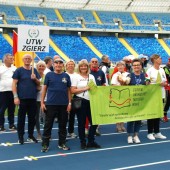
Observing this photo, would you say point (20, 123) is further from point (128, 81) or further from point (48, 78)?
point (128, 81)

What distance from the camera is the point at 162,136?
8.02 meters

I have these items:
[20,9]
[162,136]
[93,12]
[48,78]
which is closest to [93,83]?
[48,78]

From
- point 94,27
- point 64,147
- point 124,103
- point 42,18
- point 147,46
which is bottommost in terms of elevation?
point 64,147

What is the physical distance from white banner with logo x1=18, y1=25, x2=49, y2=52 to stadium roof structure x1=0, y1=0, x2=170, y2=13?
31651 mm

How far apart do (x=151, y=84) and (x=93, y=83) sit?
5.62ft

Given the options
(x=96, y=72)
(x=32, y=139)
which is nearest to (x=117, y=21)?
(x=96, y=72)

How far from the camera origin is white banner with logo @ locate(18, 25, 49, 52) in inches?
289

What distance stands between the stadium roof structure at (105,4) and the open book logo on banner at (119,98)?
Result: 32335 millimetres

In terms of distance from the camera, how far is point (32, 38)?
24.3 ft

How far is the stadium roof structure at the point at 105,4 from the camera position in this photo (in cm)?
3858

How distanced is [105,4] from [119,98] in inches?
1397

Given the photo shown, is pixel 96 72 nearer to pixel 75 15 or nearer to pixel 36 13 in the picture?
pixel 36 13

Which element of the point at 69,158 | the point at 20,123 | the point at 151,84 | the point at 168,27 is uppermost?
the point at 168,27

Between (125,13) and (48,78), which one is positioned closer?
(48,78)
